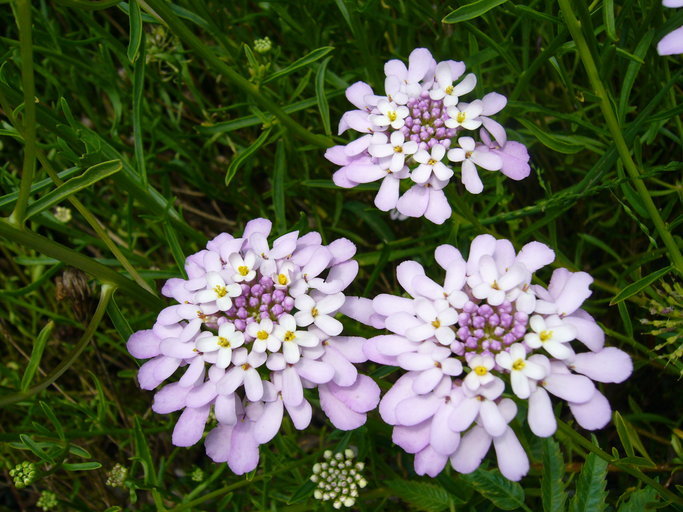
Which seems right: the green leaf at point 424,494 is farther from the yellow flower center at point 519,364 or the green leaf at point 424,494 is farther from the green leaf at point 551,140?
the green leaf at point 551,140

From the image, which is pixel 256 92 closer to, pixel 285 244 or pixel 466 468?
pixel 285 244

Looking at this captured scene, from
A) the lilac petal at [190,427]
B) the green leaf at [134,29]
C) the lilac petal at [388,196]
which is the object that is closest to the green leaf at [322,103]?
the lilac petal at [388,196]

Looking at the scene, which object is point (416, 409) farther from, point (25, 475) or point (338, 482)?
point (25, 475)

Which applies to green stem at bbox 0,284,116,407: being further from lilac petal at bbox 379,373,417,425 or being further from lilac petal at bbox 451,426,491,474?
lilac petal at bbox 451,426,491,474

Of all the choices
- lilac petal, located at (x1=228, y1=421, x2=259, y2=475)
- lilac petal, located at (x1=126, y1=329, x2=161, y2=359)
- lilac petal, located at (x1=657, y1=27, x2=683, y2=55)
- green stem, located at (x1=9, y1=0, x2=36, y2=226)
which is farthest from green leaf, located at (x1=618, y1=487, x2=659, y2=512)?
green stem, located at (x1=9, y1=0, x2=36, y2=226)

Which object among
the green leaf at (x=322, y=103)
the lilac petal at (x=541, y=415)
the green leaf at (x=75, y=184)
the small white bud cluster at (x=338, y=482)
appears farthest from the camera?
the green leaf at (x=322, y=103)

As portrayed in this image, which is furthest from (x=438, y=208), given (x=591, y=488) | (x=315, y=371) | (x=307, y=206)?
(x=307, y=206)
